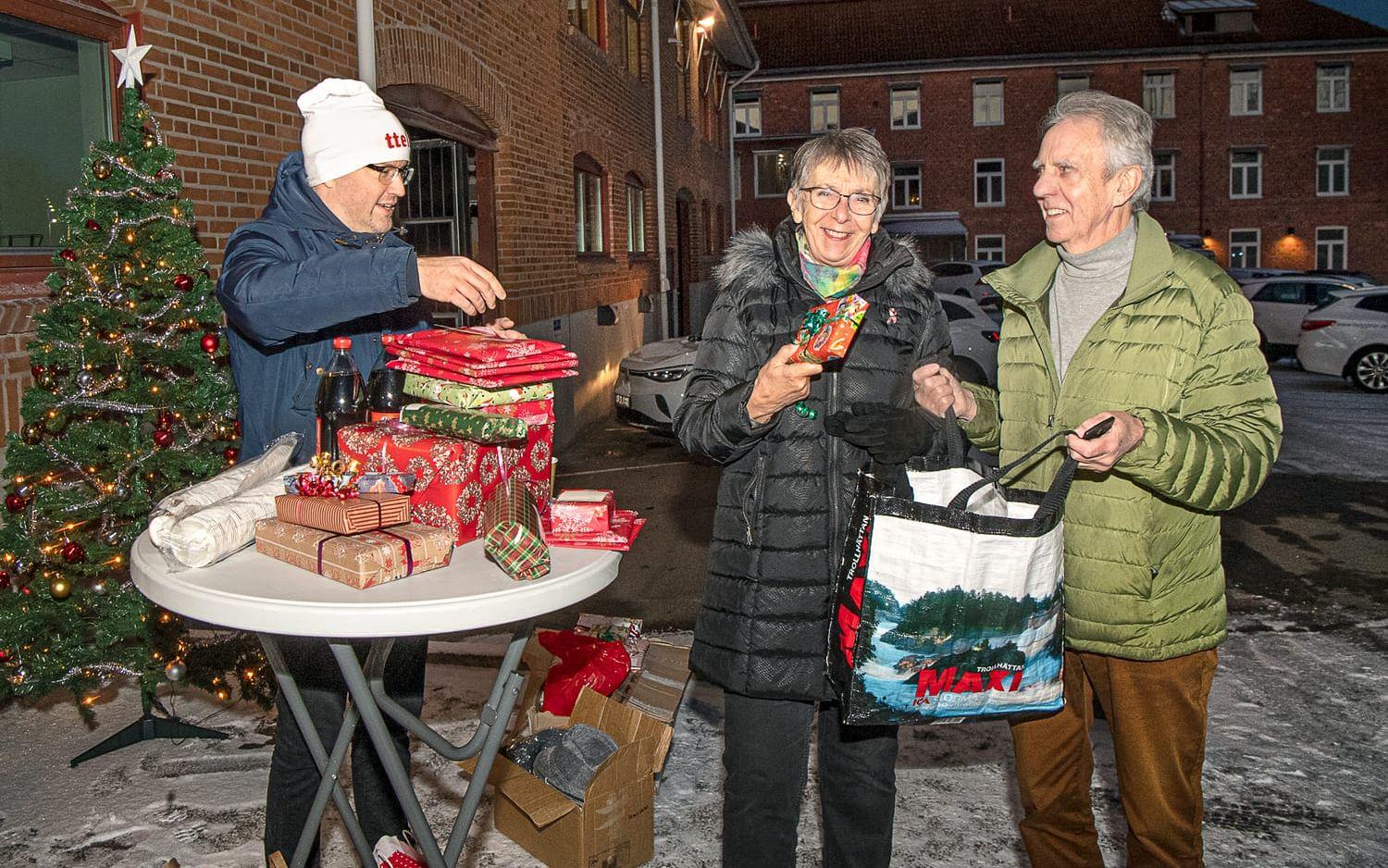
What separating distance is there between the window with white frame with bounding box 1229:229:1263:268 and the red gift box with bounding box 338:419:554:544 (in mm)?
41851

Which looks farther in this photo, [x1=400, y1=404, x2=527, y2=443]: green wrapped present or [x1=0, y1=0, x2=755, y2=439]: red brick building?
[x1=0, y1=0, x2=755, y2=439]: red brick building

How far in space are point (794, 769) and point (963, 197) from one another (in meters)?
39.3

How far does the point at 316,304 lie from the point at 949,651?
1607 mm

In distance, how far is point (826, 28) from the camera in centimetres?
4241

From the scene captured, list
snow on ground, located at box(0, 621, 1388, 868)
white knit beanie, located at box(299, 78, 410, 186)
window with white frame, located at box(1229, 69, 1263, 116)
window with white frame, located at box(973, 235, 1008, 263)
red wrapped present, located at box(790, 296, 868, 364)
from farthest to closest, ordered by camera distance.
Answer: window with white frame, located at box(973, 235, 1008, 263), window with white frame, located at box(1229, 69, 1263, 116), snow on ground, located at box(0, 621, 1388, 868), white knit beanie, located at box(299, 78, 410, 186), red wrapped present, located at box(790, 296, 868, 364)

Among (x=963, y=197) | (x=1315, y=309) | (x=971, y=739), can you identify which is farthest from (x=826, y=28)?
(x=971, y=739)

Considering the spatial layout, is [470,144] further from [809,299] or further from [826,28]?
[826,28]

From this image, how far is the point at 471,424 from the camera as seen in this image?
2336 millimetres

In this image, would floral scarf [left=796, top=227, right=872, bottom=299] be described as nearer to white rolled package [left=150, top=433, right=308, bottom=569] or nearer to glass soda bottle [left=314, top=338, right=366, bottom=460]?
glass soda bottle [left=314, top=338, right=366, bottom=460]

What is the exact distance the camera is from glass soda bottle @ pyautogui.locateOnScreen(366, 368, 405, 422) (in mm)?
2730

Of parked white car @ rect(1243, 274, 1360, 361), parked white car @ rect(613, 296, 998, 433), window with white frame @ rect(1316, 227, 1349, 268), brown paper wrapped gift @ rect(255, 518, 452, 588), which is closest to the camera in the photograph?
brown paper wrapped gift @ rect(255, 518, 452, 588)

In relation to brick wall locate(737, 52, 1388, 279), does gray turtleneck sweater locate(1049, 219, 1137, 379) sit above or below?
below

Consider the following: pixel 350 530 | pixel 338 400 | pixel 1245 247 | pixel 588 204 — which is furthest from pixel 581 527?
pixel 1245 247

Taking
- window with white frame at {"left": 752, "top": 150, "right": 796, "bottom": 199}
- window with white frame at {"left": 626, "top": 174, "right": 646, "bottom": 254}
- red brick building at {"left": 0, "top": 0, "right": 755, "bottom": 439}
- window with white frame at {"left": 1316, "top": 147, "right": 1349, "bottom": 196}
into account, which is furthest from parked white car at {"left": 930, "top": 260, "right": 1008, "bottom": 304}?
window with white frame at {"left": 1316, "top": 147, "right": 1349, "bottom": 196}
